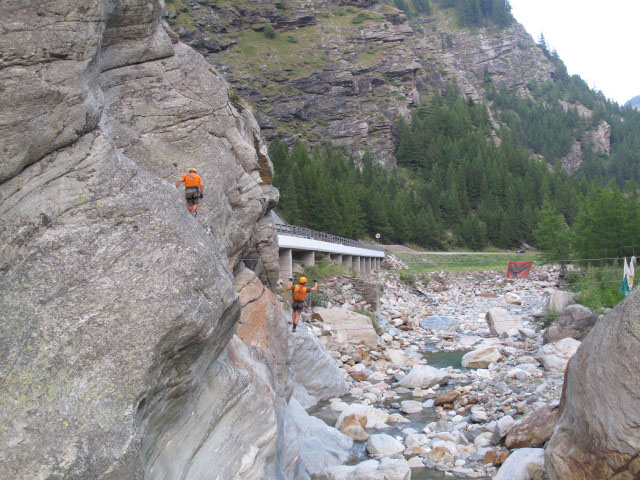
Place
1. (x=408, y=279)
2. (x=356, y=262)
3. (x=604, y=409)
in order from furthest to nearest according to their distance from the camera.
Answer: (x=408, y=279) < (x=356, y=262) < (x=604, y=409)

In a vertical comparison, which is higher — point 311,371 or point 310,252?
point 311,371

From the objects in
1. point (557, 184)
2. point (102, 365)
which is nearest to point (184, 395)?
point (102, 365)

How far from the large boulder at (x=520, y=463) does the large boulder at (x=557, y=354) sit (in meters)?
6.99

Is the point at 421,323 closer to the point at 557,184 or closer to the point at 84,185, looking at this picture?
the point at 84,185

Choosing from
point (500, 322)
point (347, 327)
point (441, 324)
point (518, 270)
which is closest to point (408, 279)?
point (518, 270)

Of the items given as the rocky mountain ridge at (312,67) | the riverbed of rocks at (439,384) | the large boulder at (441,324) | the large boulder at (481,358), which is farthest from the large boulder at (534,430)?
the rocky mountain ridge at (312,67)

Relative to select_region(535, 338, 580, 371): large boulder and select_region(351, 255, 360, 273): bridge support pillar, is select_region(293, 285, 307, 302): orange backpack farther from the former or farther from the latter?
select_region(351, 255, 360, 273): bridge support pillar

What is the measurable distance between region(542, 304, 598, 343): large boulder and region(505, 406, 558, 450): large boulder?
335 inches

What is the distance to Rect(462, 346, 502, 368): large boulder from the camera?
17500 mm

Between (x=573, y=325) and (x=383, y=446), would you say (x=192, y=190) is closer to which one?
(x=383, y=446)

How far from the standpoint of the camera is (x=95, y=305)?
18.0 feet

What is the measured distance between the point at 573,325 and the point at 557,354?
2469 millimetres

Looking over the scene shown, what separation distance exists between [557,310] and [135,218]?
2172 centimetres

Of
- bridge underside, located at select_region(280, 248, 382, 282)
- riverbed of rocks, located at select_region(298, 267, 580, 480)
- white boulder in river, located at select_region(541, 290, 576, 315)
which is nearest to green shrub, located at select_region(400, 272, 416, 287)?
bridge underside, located at select_region(280, 248, 382, 282)
